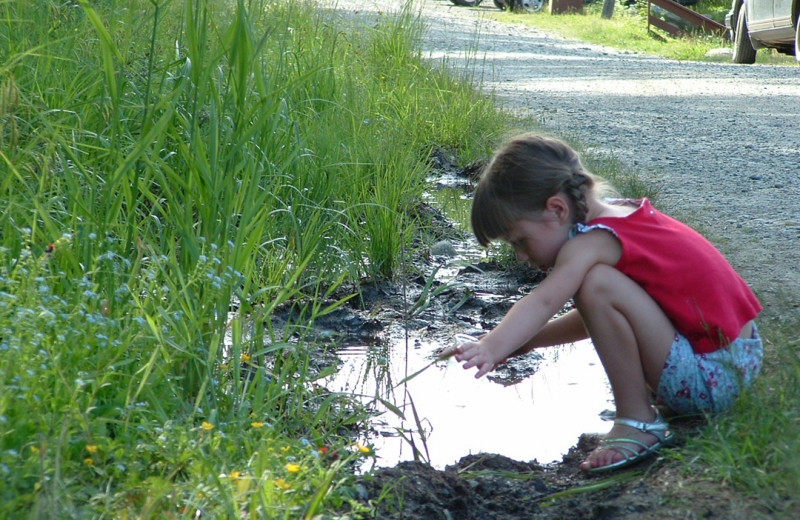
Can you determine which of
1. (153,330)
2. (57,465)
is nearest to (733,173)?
(153,330)

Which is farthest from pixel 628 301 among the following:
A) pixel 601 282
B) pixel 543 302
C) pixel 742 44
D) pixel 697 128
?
pixel 742 44

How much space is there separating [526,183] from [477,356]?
47cm

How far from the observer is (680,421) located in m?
2.38

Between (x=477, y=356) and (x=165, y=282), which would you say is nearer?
(x=477, y=356)

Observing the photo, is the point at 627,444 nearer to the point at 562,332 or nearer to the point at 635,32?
the point at 562,332

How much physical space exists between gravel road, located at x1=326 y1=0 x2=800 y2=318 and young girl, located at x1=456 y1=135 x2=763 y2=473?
380 mm

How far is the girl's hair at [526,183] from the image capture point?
231 cm

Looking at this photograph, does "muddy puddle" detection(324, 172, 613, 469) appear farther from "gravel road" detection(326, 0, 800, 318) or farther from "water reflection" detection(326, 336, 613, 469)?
"gravel road" detection(326, 0, 800, 318)

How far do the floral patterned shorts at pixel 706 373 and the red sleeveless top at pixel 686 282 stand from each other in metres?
0.03

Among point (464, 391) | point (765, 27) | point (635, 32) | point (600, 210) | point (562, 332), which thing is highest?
point (765, 27)

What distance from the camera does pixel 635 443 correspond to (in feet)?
7.18

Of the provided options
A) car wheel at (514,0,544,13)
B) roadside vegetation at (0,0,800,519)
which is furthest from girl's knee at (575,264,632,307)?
car wheel at (514,0,544,13)

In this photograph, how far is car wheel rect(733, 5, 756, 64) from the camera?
481 inches

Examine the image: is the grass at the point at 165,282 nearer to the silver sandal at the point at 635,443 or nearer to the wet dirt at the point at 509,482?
the wet dirt at the point at 509,482
